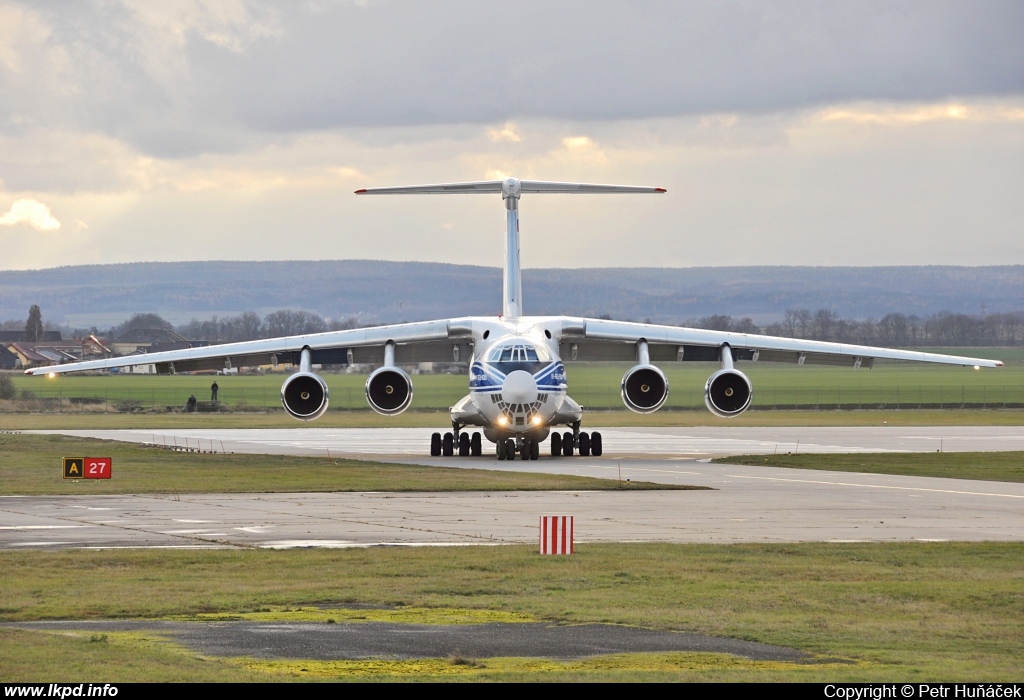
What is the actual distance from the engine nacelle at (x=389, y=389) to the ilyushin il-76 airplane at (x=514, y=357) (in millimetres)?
23

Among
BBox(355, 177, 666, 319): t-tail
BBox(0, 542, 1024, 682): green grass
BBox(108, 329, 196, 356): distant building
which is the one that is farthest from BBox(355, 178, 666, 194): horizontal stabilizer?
BBox(108, 329, 196, 356): distant building

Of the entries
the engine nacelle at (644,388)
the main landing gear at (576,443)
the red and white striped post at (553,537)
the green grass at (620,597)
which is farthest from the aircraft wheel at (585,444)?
the red and white striped post at (553,537)

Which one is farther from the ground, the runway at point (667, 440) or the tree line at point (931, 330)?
the tree line at point (931, 330)

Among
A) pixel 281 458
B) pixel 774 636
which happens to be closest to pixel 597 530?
pixel 774 636

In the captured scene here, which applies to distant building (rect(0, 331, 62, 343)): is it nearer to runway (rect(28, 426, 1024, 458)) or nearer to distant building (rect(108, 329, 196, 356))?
distant building (rect(108, 329, 196, 356))

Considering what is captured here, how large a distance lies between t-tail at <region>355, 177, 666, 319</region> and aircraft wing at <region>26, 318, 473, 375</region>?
1855 mm

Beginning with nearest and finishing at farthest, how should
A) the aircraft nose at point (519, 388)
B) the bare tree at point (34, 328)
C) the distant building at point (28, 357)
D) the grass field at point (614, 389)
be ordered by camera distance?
the aircraft nose at point (519, 388), the grass field at point (614, 389), the distant building at point (28, 357), the bare tree at point (34, 328)

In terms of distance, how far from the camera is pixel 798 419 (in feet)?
195

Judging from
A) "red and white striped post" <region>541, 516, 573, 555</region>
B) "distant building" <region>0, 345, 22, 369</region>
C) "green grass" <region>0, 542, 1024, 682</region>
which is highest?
"distant building" <region>0, 345, 22, 369</region>

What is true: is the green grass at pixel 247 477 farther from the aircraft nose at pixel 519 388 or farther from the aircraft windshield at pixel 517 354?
the aircraft windshield at pixel 517 354

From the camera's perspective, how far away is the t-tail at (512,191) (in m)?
35.5

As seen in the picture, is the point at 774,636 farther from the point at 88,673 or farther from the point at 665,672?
the point at 88,673

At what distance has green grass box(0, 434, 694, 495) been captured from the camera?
2534 cm
